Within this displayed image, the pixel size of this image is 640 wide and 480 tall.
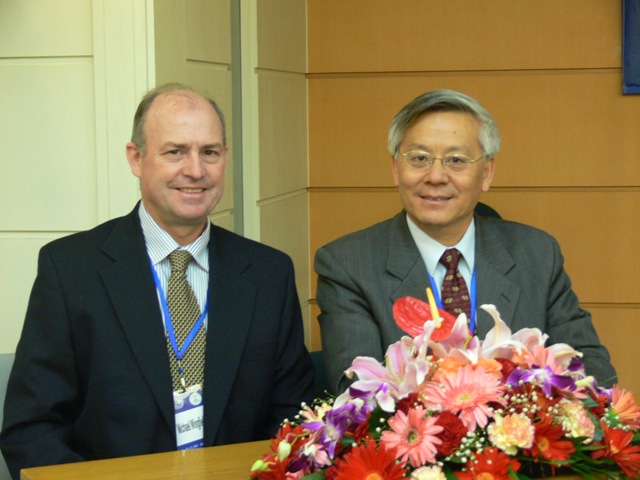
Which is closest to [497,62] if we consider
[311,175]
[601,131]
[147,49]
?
[601,131]

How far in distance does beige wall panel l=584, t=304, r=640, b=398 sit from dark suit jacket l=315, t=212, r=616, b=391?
1.98 meters

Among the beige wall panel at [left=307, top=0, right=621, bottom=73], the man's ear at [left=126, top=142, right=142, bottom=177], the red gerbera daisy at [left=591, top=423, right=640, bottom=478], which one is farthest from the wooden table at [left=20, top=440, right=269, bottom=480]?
the beige wall panel at [left=307, top=0, right=621, bottom=73]

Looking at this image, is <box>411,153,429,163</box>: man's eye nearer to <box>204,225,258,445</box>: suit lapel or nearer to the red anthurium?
<box>204,225,258,445</box>: suit lapel

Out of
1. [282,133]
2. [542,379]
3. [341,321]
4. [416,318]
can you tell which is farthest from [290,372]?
[282,133]

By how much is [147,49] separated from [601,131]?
2.34 m

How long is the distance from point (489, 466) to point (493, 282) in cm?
124

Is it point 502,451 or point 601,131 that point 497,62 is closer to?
point 601,131

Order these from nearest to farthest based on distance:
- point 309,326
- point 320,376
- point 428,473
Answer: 1. point 428,473
2. point 320,376
3. point 309,326

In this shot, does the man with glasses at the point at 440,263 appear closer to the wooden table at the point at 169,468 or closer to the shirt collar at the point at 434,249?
the shirt collar at the point at 434,249

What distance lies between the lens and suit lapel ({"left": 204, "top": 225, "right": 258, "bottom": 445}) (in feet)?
8.02

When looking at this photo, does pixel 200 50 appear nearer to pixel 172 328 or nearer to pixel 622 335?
pixel 172 328

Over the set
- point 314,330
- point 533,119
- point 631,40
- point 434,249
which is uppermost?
point 631,40

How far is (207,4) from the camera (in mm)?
3564

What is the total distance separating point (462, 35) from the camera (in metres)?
4.63
